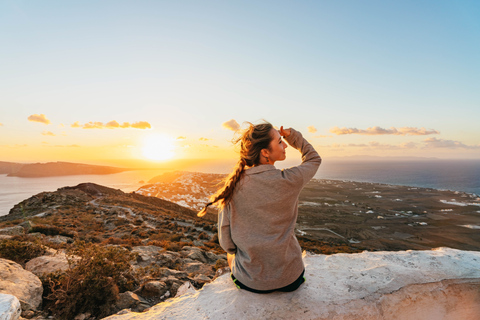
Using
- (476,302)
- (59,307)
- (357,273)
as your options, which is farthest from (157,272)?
(476,302)

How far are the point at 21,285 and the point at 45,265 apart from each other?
1.27 metres

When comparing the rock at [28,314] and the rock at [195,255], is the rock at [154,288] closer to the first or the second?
the rock at [28,314]

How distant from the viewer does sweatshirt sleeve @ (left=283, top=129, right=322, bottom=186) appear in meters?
2.10

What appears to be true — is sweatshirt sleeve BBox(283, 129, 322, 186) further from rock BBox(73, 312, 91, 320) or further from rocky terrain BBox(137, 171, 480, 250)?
rocky terrain BBox(137, 171, 480, 250)

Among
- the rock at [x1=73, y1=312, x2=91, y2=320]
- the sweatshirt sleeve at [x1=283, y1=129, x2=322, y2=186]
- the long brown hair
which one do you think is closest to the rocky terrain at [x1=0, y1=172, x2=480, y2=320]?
the rock at [x1=73, y1=312, x2=91, y2=320]

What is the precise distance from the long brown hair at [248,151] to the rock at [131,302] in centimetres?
345

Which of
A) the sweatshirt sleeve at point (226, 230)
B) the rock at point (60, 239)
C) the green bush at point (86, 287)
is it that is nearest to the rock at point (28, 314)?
the green bush at point (86, 287)

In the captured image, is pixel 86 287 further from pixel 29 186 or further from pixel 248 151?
pixel 29 186

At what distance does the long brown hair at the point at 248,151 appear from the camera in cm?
220

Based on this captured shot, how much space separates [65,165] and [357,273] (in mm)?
119129

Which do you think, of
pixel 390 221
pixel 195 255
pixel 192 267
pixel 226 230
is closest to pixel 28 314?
pixel 226 230

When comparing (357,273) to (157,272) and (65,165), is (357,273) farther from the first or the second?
(65,165)

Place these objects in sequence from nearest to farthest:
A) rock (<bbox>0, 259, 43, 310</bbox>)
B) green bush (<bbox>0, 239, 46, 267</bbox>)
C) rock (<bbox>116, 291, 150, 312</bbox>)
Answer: rock (<bbox>0, 259, 43, 310</bbox>) < rock (<bbox>116, 291, 150, 312</bbox>) < green bush (<bbox>0, 239, 46, 267</bbox>)

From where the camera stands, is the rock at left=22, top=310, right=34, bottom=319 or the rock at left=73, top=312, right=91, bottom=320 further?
the rock at left=73, top=312, right=91, bottom=320
